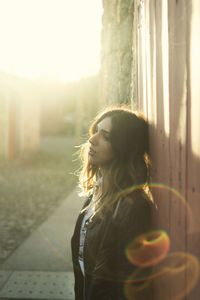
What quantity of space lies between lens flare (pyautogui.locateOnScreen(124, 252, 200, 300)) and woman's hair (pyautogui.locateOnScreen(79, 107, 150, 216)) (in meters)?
0.41

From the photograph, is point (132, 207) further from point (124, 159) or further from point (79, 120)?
point (79, 120)

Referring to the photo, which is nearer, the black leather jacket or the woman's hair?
the black leather jacket

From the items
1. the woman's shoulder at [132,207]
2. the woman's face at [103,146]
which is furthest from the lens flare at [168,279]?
the woman's face at [103,146]

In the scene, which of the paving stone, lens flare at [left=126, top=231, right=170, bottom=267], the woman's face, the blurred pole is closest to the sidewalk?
the paving stone

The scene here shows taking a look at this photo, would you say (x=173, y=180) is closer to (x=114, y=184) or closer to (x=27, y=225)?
(x=114, y=184)

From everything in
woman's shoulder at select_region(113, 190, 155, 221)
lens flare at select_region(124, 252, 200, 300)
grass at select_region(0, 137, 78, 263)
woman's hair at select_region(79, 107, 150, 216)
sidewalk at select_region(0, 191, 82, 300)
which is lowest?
grass at select_region(0, 137, 78, 263)

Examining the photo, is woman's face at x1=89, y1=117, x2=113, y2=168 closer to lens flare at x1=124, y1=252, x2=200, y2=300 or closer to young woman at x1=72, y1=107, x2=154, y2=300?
young woman at x1=72, y1=107, x2=154, y2=300

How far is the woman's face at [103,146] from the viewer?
6.64ft

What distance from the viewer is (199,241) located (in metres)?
1.17

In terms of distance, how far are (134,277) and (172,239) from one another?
404 mm

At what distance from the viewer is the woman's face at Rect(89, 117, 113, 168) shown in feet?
6.64

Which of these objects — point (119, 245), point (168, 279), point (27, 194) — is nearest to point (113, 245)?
point (119, 245)

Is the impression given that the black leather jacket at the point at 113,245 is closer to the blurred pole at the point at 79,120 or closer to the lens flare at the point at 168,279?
the lens flare at the point at 168,279

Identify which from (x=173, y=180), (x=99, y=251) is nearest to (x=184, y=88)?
(x=173, y=180)
